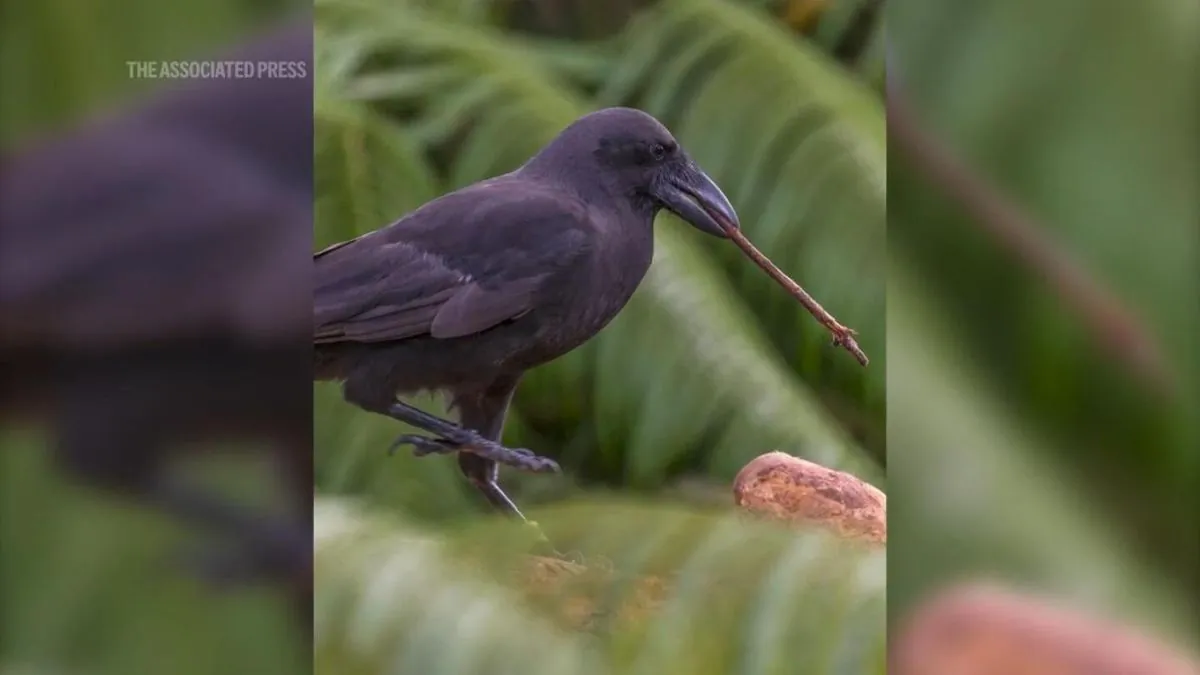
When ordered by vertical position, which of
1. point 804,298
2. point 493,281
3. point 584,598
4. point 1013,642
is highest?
point 804,298

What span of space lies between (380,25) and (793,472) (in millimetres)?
671

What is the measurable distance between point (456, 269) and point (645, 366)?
0.23m

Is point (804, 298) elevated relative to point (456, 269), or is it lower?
elevated

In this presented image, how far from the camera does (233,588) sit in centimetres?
129

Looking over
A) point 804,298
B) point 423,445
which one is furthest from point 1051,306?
point 423,445

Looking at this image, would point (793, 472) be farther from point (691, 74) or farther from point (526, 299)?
point (691, 74)

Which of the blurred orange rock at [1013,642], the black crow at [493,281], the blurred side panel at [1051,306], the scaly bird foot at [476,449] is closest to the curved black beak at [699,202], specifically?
the black crow at [493,281]

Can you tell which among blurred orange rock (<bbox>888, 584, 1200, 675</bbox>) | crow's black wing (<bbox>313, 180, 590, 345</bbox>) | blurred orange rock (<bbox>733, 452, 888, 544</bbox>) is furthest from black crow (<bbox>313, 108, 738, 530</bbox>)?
blurred orange rock (<bbox>888, 584, 1200, 675</bbox>)

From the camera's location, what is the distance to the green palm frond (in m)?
1.26

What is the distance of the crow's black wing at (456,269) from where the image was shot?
1.25 m

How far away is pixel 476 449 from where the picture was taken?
1.28m

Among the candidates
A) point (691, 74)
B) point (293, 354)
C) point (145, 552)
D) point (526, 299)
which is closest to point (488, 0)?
point (691, 74)

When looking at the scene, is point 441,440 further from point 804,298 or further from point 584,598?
point 804,298

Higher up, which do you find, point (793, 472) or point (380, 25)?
point (380, 25)
